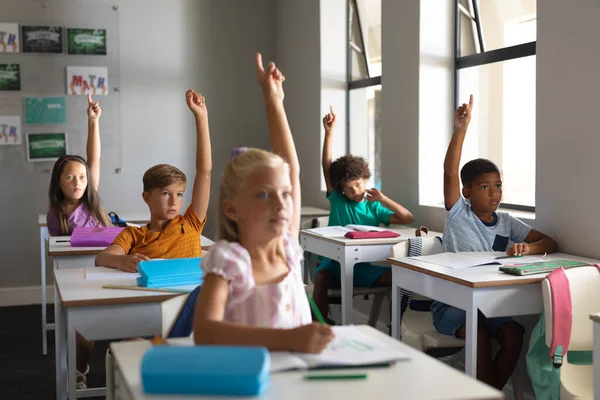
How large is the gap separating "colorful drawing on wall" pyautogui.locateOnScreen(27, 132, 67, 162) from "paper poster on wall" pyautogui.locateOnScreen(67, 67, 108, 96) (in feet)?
1.20

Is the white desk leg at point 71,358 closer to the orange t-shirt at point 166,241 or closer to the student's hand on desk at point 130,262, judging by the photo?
the student's hand on desk at point 130,262

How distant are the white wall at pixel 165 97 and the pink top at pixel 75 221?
179cm

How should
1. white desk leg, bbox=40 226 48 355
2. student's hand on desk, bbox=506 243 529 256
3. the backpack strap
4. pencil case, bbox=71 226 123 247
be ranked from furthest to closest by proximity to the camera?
white desk leg, bbox=40 226 48 355 → pencil case, bbox=71 226 123 247 → student's hand on desk, bbox=506 243 529 256 → the backpack strap

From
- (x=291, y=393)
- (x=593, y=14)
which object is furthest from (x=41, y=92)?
(x=291, y=393)

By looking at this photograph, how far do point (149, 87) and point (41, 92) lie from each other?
0.83 meters

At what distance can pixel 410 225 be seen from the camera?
4.32m

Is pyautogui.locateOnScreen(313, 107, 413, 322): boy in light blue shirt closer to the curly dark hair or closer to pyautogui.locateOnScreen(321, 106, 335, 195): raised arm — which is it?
the curly dark hair

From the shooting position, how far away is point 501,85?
418 cm

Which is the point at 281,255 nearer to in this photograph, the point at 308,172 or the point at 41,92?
the point at 308,172

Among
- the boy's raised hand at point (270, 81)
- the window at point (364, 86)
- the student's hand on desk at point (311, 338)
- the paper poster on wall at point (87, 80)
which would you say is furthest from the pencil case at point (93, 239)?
the paper poster on wall at point (87, 80)

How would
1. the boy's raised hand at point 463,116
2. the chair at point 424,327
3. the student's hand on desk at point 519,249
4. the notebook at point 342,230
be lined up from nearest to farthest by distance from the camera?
the chair at point 424,327
the student's hand on desk at point 519,249
the boy's raised hand at point 463,116
the notebook at point 342,230

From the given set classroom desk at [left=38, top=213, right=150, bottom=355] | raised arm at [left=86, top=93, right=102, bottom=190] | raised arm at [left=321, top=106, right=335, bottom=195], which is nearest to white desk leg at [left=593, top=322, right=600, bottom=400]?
raised arm at [left=321, top=106, right=335, bottom=195]

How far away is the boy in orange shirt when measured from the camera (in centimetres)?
294

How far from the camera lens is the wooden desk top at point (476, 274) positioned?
8.21ft
